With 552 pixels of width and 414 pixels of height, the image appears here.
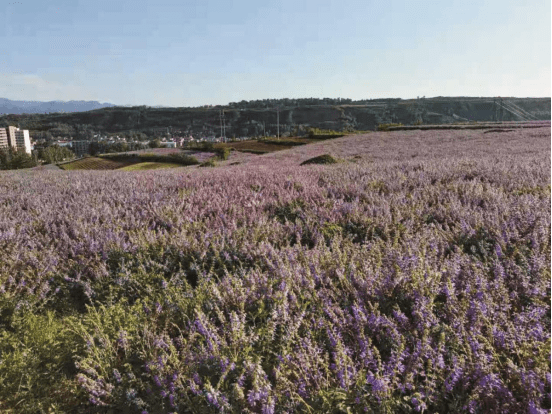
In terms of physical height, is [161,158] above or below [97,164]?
above

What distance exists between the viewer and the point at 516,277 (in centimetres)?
240

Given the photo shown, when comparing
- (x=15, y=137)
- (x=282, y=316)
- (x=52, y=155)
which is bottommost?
(x=52, y=155)

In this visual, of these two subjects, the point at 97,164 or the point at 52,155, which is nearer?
the point at 97,164

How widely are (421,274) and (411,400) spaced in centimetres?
94

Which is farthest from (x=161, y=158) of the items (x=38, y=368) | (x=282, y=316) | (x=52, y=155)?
(x=52, y=155)

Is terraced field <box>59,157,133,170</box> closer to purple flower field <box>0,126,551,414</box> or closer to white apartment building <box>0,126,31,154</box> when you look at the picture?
purple flower field <box>0,126,551,414</box>

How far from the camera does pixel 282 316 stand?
2.15m

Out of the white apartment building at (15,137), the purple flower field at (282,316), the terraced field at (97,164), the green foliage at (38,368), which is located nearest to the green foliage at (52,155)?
the white apartment building at (15,137)

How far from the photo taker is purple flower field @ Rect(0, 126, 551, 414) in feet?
5.27

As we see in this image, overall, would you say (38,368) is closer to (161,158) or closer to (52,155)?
(161,158)

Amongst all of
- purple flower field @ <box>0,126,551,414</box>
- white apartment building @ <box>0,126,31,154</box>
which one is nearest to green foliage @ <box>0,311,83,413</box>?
purple flower field @ <box>0,126,551,414</box>

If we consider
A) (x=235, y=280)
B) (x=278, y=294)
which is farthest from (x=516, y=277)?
(x=235, y=280)

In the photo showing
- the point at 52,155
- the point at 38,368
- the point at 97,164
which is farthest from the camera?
the point at 52,155

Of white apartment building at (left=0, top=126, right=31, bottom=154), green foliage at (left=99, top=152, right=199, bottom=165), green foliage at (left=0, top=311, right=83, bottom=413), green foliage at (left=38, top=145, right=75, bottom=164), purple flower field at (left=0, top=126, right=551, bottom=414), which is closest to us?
purple flower field at (left=0, top=126, right=551, bottom=414)
